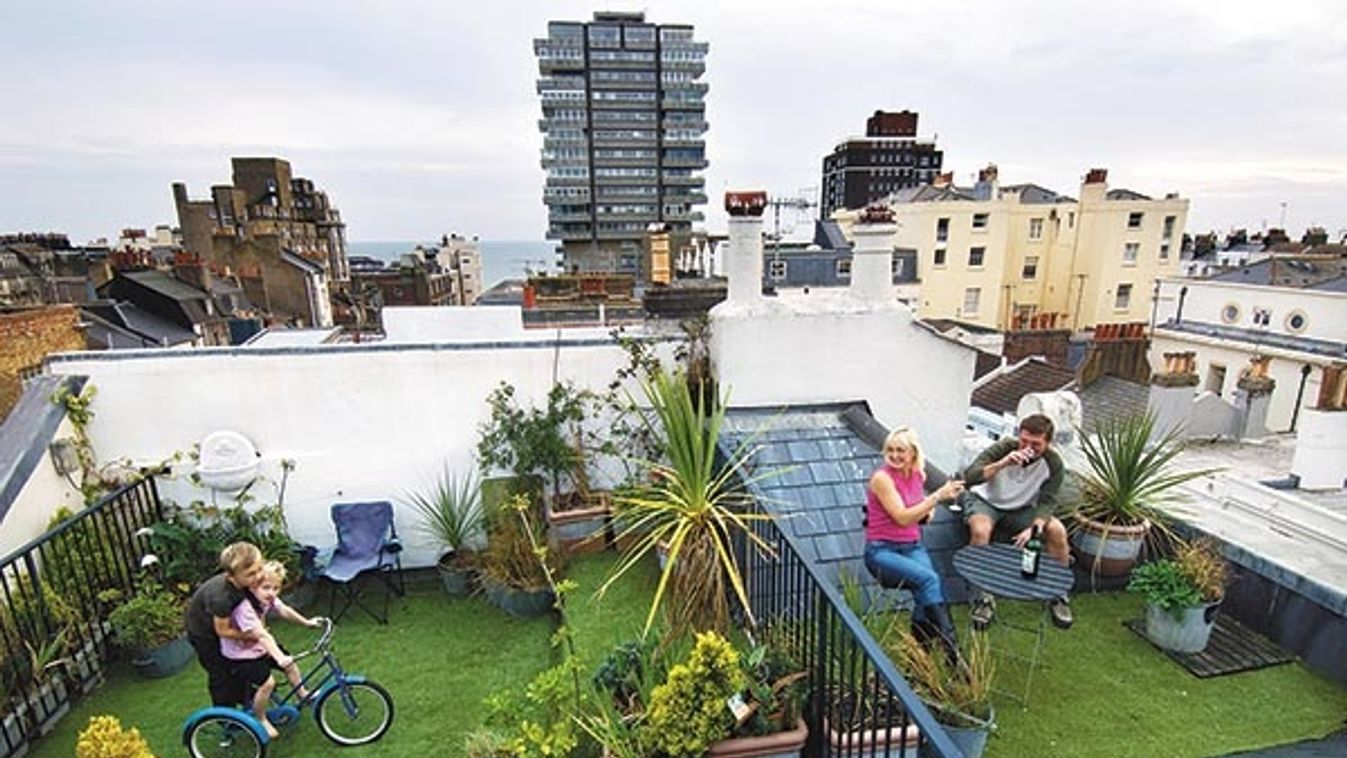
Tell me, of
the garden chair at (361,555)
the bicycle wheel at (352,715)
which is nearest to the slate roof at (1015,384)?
the garden chair at (361,555)

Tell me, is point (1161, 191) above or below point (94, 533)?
above

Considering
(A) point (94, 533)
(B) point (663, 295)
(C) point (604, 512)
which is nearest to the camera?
(A) point (94, 533)

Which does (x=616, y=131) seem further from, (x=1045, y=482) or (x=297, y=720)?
(x=297, y=720)

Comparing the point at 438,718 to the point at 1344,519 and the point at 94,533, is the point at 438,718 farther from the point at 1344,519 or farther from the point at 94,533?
the point at 1344,519

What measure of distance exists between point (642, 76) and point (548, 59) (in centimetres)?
937

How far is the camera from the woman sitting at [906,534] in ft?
10.2

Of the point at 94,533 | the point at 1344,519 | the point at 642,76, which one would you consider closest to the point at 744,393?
the point at 1344,519

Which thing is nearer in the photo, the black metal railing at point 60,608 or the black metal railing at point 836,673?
the black metal railing at point 836,673

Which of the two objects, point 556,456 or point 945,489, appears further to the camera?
point 556,456

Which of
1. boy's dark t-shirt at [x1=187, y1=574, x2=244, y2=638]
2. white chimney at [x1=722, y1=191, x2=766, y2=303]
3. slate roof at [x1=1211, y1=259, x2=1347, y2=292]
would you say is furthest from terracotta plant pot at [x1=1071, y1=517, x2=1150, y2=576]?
slate roof at [x1=1211, y1=259, x2=1347, y2=292]

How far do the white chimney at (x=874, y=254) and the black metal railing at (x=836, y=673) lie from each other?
2.80 meters

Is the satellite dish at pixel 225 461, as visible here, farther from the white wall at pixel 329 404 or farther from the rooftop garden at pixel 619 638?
the rooftop garden at pixel 619 638

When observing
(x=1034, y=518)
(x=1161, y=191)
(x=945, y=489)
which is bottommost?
(x=1034, y=518)

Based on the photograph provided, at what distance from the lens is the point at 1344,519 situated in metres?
Result: 4.30
